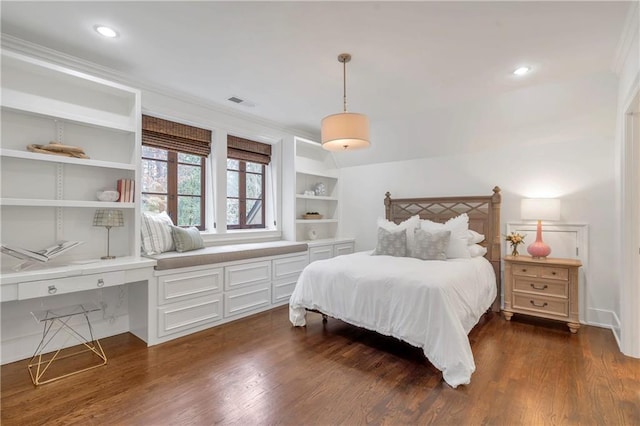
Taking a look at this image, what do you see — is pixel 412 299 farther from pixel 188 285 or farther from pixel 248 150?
pixel 248 150

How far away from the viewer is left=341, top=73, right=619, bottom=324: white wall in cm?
324

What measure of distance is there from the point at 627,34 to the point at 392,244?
2.59 metres

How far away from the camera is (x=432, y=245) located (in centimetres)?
337

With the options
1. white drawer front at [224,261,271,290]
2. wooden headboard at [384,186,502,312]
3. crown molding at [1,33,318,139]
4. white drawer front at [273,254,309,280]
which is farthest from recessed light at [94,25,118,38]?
wooden headboard at [384,186,502,312]

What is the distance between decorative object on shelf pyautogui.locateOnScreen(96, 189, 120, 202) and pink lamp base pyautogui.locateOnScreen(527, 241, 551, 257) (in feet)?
14.4

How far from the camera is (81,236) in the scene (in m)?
2.81

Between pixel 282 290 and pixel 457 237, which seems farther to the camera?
pixel 282 290

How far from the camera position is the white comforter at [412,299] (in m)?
2.20

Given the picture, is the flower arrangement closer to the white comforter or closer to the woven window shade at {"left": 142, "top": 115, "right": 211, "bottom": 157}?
the white comforter

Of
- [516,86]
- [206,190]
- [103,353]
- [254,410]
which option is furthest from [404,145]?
[103,353]

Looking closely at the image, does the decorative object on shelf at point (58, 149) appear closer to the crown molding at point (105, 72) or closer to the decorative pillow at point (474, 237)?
the crown molding at point (105, 72)

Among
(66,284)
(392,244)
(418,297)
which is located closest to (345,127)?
(418,297)

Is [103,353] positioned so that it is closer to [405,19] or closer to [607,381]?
[405,19]

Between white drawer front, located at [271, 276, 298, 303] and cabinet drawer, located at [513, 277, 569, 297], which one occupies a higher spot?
cabinet drawer, located at [513, 277, 569, 297]
